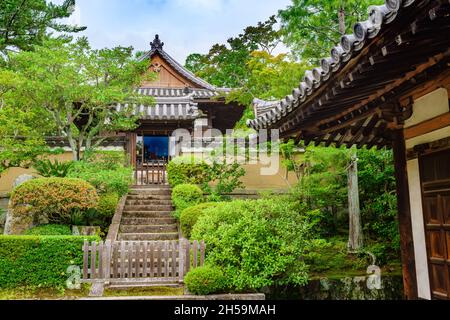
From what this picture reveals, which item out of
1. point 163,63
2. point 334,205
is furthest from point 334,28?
point 163,63

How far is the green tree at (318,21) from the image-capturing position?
11.3 meters

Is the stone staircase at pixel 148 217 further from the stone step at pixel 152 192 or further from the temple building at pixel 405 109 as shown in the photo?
the temple building at pixel 405 109

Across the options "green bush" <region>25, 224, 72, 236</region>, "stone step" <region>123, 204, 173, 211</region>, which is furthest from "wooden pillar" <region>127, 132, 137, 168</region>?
"green bush" <region>25, 224, 72, 236</region>

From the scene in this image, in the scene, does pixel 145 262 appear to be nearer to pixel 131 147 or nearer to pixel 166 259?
pixel 166 259

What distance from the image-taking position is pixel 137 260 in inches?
363

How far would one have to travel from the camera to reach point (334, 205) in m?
13.4

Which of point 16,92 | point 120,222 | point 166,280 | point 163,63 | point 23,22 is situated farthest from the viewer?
point 163,63

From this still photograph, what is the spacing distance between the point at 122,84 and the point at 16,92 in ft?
11.6

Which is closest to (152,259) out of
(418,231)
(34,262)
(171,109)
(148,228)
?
(34,262)

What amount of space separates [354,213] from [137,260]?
18.2 feet

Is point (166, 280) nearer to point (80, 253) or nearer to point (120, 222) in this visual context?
point (80, 253)

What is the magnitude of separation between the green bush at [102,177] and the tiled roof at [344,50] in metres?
9.53

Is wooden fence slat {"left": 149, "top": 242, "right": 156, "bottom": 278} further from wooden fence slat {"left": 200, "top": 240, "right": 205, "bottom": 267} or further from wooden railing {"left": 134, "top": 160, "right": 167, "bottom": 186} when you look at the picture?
wooden railing {"left": 134, "top": 160, "right": 167, "bottom": 186}

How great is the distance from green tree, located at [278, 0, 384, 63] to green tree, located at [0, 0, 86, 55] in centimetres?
1648
